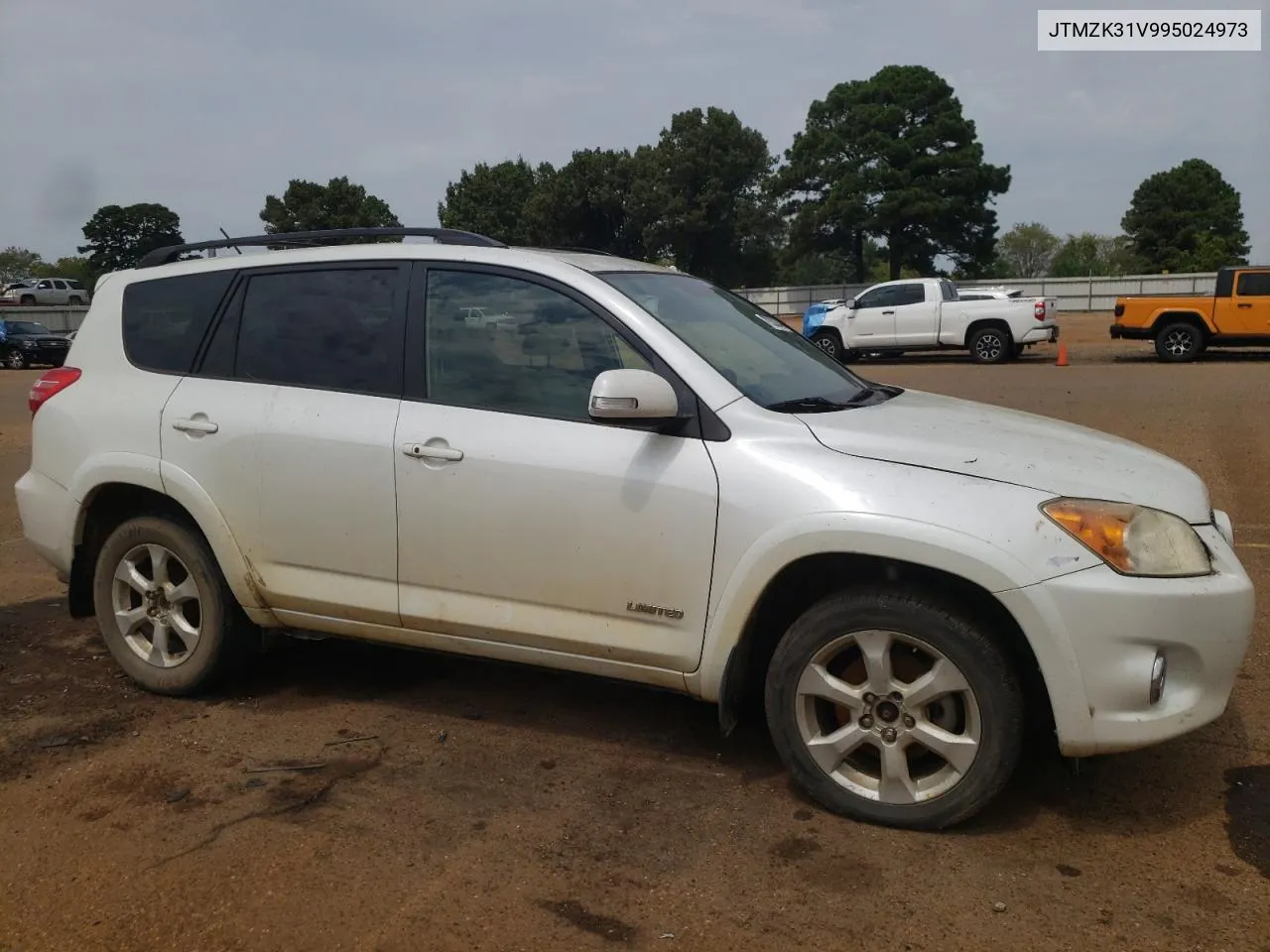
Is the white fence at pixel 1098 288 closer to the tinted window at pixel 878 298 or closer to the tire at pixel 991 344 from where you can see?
the tinted window at pixel 878 298

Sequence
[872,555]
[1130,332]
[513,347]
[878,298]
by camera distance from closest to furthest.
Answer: [872,555] → [513,347] → [1130,332] → [878,298]

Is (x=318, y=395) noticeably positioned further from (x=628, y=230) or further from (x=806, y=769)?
(x=628, y=230)

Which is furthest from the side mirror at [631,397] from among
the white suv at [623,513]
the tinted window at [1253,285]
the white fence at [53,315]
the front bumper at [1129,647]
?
the white fence at [53,315]

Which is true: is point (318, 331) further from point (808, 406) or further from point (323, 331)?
point (808, 406)

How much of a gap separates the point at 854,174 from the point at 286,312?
Answer: 54.0 meters

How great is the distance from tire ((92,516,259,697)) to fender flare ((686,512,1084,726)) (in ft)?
6.71

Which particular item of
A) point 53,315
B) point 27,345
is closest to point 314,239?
point 27,345

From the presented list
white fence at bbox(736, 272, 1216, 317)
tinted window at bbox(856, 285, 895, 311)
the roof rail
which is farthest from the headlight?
white fence at bbox(736, 272, 1216, 317)

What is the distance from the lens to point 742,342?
411cm

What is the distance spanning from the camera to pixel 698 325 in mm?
3979

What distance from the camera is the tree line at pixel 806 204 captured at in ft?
180

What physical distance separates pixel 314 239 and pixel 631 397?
2.01 m

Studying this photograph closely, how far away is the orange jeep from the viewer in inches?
775

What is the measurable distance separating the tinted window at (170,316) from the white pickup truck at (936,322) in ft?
65.1
